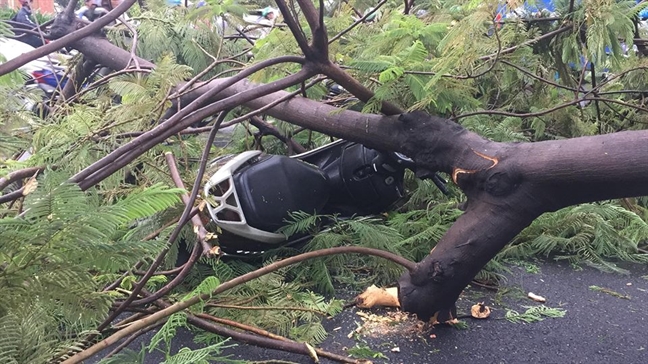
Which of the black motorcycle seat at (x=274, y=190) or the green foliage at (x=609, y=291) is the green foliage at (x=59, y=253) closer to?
the black motorcycle seat at (x=274, y=190)

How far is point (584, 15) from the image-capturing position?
1.58 metres

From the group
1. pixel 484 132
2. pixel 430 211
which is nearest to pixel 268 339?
pixel 430 211

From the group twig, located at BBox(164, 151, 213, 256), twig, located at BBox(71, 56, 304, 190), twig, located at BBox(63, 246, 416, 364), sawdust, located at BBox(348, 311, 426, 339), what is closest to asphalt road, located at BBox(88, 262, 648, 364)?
sawdust, located at BBox(348, 311, 426, 339)

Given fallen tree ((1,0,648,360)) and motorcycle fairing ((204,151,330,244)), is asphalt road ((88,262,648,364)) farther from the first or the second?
motorcycle fairing ((204,151,330,244))

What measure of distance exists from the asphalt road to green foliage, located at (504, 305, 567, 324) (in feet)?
0.05

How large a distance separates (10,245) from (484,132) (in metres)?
1.71

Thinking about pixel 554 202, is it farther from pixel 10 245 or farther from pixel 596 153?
pixel 10 245

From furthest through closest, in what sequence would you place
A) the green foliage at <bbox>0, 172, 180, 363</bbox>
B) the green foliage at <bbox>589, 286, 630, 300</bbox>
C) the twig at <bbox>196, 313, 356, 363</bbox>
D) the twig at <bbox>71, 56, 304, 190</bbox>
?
1. the green foliage at <bbox>589, 286, 630, 300</bbox>
2. the twig at <bbox>196, 313, 356, 363</bbox>
3. the twig at <bbox>71, 56, 304, 190</bbox>
4. the green foliage at <bbox>0, 172, 180, 363</bbox>

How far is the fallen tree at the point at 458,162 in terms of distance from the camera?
100cm

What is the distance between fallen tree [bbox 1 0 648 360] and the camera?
100cm

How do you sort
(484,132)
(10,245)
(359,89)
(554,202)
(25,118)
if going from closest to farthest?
(10,245)
(554,202)
(359,89)
(25,118)
(484,132)

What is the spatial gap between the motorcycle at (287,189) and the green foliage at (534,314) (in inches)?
16.9

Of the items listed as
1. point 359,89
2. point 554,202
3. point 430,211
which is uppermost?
point 359,89

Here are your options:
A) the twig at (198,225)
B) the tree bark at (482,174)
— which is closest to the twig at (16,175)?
the twig at (198,225)
